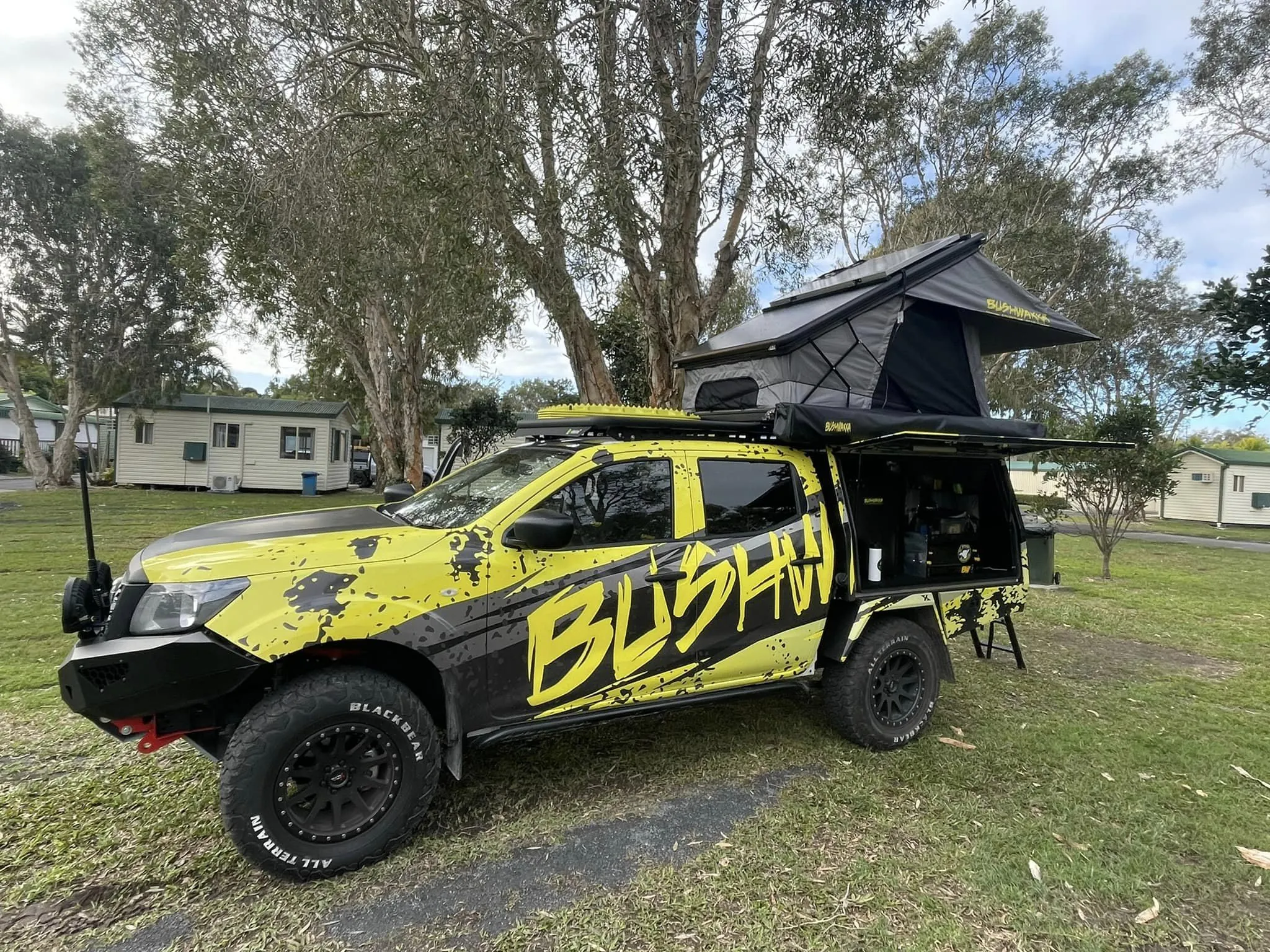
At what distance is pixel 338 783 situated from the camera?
2.82 metres

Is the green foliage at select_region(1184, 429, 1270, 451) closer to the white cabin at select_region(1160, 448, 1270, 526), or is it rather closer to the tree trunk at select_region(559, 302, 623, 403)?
the white cabin at select_region(1160, 448, 1270, 526)

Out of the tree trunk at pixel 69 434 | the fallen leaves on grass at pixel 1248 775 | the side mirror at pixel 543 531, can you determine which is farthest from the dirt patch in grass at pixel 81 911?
the tree trunk at pixel 69 434

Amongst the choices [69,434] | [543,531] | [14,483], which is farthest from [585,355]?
[14,483]

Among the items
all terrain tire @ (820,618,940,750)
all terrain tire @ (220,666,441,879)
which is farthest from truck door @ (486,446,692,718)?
all terrain tire @ (820,618,940,750)

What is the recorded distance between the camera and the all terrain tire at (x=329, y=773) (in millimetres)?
2645

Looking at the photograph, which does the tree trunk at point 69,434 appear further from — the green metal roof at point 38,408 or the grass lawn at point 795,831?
the grass lawn at point 795,831

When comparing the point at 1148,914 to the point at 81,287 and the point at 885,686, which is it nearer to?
the point at 885,686

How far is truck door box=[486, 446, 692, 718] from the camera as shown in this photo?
10.2ft

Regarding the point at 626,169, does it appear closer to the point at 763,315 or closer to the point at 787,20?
the point at 763,315

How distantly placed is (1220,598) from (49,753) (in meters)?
13.5

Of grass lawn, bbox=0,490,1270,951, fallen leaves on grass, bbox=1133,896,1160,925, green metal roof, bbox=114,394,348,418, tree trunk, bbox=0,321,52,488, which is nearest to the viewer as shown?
grass lawn, bbox=0,490,1270,951

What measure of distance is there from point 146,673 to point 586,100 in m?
6.56

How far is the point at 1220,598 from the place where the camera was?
994cm

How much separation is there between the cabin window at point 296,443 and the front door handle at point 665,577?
2449 cm
